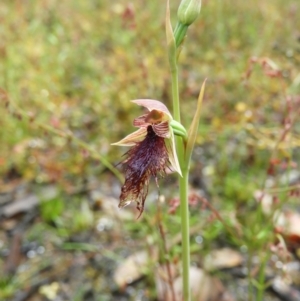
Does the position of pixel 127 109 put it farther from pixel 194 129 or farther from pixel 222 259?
pixel 194 129

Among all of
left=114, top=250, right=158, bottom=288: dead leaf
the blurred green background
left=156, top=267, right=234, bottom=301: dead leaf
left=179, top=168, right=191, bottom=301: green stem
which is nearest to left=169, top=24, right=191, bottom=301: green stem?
left=179, top=168, right=191, bottom=301: green stem

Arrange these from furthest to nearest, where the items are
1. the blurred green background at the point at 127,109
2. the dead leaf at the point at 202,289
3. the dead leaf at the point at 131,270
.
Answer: the blurred green background at the point at 127,109 < the dead leaf at the point at 131,270 < the dead leaf at the point at 202,289

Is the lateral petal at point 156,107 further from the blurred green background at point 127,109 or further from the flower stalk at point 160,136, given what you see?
the blurred green background at point 127,109

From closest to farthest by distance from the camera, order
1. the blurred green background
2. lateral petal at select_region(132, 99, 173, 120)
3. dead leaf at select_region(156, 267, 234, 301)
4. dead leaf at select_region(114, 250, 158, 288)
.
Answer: lateral petal at select_region(132, 99, 173, 120) < dead leaf at select_region(156, 267, 234, 301) < dead leaf at select_region(114, 250, 158, 288) < the blurred green background

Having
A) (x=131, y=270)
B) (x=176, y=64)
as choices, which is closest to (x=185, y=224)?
(x=176, y=64)

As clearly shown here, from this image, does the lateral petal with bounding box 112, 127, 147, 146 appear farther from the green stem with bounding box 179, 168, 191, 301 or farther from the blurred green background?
the blurred green background

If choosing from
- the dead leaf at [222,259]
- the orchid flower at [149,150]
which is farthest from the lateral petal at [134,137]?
the dead leaf at [222,259]

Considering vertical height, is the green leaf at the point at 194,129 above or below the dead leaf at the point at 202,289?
above

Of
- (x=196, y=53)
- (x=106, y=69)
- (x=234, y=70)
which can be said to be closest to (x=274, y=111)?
(x=234, y=70)
